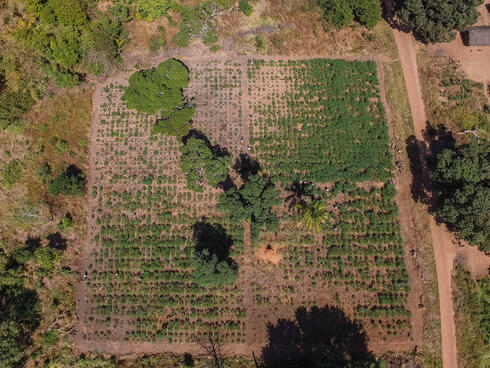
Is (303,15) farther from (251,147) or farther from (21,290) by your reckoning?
(21,290)

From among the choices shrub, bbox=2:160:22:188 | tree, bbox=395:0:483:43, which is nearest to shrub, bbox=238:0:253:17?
tree, bbox=395:0:483:43

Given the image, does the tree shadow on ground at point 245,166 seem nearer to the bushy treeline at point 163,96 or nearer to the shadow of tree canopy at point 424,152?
the bushy treeline at point 163,96

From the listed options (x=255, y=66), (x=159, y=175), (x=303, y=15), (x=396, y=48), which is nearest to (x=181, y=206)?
(x=159, y=175)

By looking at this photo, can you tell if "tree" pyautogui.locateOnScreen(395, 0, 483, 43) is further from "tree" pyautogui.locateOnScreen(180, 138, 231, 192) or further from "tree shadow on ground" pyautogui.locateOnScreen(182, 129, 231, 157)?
"tree" pyautogui.locateOnScreen(180, 138, 231, 192)

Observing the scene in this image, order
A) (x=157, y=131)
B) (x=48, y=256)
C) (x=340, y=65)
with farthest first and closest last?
(x=340, y=65), (x=157, y=131), (x=48, y=256)

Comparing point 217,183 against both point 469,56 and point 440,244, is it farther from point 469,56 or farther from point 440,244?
point 469,56

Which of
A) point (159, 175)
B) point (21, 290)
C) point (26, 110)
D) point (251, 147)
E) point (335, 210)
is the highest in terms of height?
point (26, 110)
